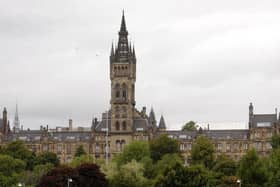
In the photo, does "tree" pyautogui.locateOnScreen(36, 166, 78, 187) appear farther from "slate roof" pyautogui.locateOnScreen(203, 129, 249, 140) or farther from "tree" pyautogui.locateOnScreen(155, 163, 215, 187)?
"slate roof" pyautogui.locateOnScreen(203, 129, 249, 140)

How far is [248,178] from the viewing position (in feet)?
392

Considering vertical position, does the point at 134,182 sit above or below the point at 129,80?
below

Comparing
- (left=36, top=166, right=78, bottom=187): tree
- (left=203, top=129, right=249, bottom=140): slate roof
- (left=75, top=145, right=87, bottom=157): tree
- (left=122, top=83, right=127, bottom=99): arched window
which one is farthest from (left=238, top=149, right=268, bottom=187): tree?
(left=75, top=145, right=87, bottom=157): tree

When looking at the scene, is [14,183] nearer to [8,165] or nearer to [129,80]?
[8,165]

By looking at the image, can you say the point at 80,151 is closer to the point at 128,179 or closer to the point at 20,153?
the point at 20,153

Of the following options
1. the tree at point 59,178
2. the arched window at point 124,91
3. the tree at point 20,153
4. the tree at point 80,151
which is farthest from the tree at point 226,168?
the tree at point 80,151

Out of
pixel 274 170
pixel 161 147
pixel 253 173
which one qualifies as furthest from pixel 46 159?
pixel 253 173

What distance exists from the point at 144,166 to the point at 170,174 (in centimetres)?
4273

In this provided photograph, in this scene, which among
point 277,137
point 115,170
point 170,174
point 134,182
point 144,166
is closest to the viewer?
point 170,174

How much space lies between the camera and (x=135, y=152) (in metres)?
170

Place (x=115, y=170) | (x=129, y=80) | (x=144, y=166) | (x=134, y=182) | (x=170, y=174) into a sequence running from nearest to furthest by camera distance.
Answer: (x=170, y=174), (x=134, y=182), (x=115, y=170), (x=144, y=166), (x=129, y=80)

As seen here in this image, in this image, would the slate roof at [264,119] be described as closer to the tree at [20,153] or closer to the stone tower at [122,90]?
the stone tower at [122,90]

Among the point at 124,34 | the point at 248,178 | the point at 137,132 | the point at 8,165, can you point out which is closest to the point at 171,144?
the point at 137,132

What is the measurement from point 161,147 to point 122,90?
815 inches
